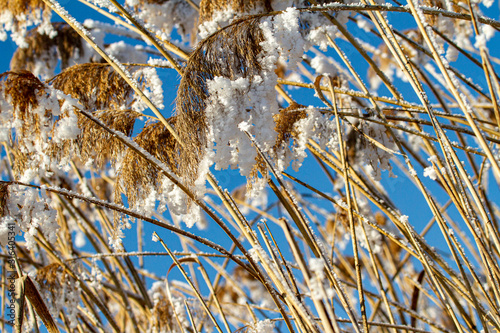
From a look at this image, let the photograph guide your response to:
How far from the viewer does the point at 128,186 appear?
0.94 m

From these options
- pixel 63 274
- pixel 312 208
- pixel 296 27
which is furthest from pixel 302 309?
pixel 312 208

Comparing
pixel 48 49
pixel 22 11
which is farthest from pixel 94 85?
pixel 48 49

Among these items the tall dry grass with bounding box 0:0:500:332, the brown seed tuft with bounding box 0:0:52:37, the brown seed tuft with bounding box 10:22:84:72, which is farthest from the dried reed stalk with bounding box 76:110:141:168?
the brown seed tuft with bounding box 10:22:84:72

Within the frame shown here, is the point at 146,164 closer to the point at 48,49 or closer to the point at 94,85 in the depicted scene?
the point at 94,85

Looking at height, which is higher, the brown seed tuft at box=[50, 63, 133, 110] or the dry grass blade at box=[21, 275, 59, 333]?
the brown seed tuft at box=[50, 63, 133, 110]

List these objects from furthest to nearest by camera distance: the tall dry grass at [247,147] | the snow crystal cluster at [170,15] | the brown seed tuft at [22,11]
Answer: the snow crystal cluster at [170,15], the brown seed tuft at [22,11], the tall dry grass at [247,147]

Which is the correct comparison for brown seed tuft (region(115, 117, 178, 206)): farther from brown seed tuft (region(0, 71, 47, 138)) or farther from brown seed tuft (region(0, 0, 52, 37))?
brown seed tuft (region(0, 0, 52, 37))

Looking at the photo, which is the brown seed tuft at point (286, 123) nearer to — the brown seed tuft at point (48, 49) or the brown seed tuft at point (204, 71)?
the brown seed tuft at point (204, 71)

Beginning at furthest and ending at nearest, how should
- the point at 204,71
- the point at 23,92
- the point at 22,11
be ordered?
the point at 22,11 < the point at 23,92 < the point at 204,71

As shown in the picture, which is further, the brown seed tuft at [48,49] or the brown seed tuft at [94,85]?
the brown seed tuft at [48,49]

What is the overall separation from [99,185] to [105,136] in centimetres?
218

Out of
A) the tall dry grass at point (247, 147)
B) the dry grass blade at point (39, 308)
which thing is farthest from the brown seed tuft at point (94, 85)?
the dry grass blade at point (39, 308)

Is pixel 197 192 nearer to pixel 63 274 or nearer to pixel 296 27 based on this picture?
pixel 296 27

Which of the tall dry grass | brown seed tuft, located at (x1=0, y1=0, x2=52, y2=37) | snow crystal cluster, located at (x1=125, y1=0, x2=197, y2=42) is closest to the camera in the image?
the tall dry grass
